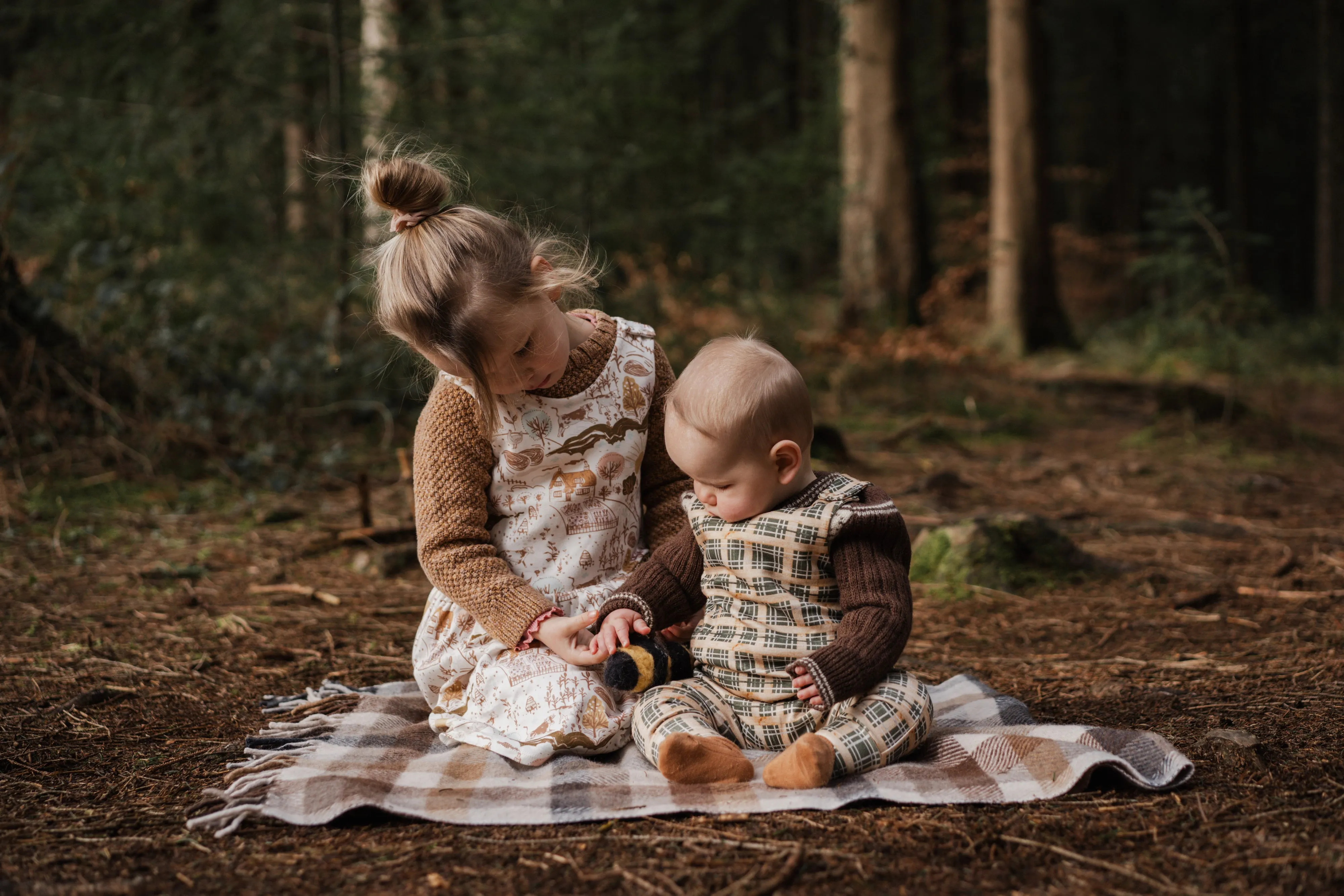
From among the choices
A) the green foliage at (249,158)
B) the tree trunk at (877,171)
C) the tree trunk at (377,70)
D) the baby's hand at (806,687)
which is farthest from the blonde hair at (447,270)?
the tree trunk at (877,171)

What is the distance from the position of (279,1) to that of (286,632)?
13.8ft

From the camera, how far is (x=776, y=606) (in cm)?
219

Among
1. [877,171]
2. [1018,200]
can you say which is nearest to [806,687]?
[877,171]

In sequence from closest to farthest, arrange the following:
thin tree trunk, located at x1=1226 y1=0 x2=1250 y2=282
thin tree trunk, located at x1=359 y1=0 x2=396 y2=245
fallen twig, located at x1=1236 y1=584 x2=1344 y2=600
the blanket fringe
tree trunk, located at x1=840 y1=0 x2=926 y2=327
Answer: the blanket fringe → fallen twig, located at x1=1236 y1=584 x2=1344 y2=600 → thin tree trunk, located at x1=359 y1=0 x2=396 y2=245 → tree trunk, located at x1=840 y1=0 x2=926 y2=327 → thin tree trunk, located at x1=1226 y1=0 x2=1250 y2=282

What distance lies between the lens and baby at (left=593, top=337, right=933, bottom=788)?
2023mm

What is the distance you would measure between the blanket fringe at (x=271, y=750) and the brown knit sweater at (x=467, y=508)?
436 mm

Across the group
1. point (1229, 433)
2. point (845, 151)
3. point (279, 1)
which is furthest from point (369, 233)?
point (845, 151)

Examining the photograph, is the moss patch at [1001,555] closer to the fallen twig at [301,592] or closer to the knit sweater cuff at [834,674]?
the knit sweater cuff at [834,674]

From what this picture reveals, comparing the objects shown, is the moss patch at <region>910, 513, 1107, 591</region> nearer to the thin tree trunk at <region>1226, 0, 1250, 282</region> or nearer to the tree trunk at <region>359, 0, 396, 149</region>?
the tree trunk at <region>359, 0, 396, 149</region>

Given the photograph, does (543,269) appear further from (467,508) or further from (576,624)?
(576,624)

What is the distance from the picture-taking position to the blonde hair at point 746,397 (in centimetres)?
206

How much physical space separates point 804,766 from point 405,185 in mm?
1466

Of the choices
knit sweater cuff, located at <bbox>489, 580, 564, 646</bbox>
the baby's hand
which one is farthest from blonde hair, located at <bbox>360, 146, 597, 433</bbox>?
the baby's hand

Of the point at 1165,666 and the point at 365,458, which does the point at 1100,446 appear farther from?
the point at 365,458
